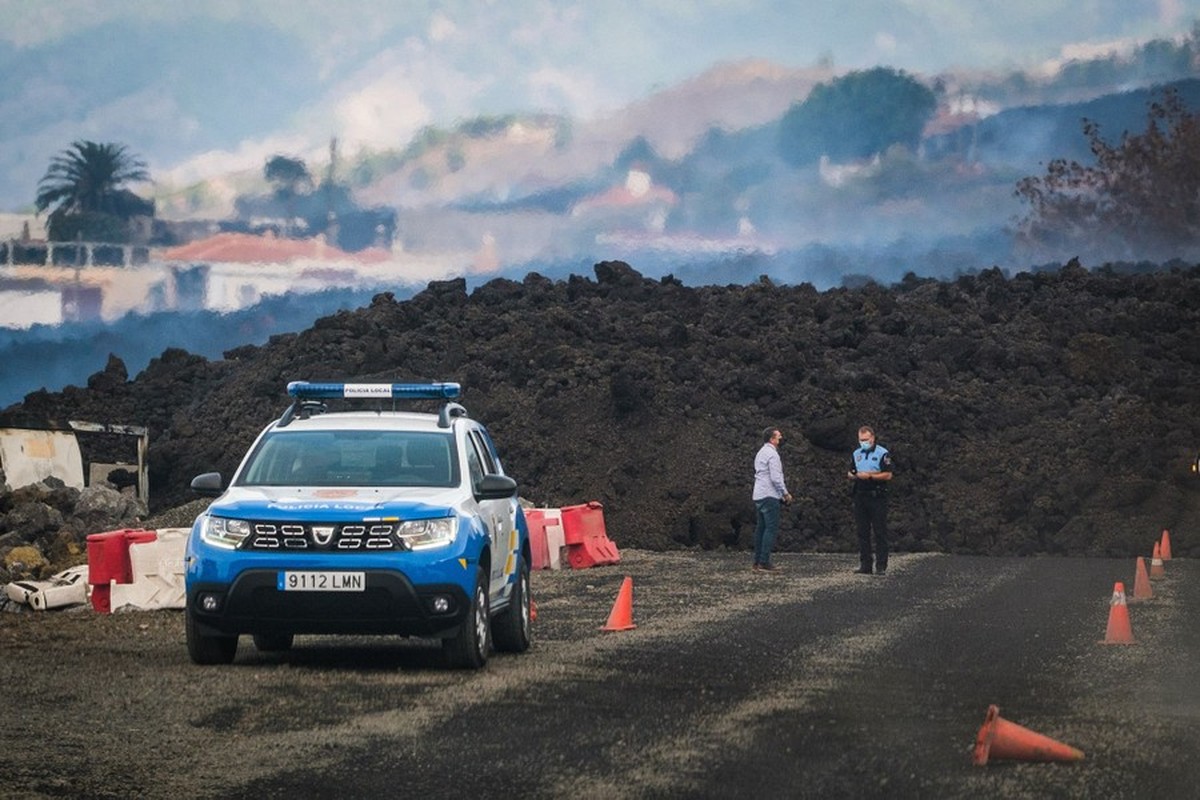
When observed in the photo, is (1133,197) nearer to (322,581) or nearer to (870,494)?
(870,494)

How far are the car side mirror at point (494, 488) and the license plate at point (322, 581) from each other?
4.37ft

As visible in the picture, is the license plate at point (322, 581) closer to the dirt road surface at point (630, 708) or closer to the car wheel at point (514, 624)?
the dirt road surface at point (630, 708)

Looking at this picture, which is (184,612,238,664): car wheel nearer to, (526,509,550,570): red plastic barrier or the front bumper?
the front bumper

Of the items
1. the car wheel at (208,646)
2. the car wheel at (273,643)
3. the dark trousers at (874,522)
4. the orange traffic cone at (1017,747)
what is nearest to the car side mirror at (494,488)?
the car wheel at (208,646)

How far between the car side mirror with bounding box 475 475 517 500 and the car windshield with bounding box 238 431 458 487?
0.20 metres

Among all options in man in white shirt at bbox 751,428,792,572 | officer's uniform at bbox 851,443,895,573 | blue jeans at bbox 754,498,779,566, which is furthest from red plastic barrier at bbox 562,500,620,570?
officer's uniform at bbox 851,443,895,573

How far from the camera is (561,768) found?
10.5 m

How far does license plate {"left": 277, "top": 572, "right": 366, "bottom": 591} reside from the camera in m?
14.6

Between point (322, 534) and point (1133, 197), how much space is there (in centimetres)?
5236

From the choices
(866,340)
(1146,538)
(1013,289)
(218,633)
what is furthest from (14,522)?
(1013,289)

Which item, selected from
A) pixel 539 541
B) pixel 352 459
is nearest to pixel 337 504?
pixel 352 459

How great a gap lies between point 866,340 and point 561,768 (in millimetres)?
40229

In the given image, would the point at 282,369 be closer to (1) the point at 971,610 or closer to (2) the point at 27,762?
(1) the point at 971,610

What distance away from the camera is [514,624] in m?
16.4
